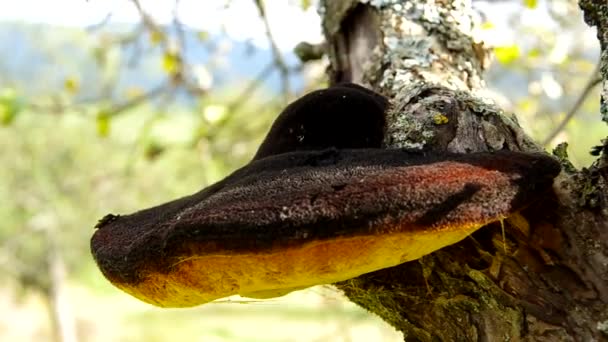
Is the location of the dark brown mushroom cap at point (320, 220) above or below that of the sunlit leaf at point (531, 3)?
below

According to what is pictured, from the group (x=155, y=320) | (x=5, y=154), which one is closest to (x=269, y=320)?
(x=155, y=320)

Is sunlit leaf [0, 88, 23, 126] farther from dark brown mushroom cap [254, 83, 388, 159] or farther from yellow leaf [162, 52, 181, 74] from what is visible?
dark brown mushroom cap [254, 83, 388, 159]

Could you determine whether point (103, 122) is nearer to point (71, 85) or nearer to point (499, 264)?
point (71, 85)

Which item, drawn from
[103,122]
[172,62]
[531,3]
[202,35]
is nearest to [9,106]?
[103,122]

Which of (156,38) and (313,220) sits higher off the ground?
(156,38)

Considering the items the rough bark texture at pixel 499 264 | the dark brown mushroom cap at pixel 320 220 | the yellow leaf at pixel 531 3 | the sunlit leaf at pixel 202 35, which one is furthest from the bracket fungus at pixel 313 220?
the sunlit leaf at pixel 202 35

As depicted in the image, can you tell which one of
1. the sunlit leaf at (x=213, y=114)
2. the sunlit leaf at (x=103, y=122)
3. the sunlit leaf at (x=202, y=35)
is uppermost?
the sunlit leaf at (x=202, y=35)

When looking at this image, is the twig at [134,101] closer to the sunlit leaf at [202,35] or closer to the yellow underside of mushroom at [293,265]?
the sunlit leaf at [202,35]
